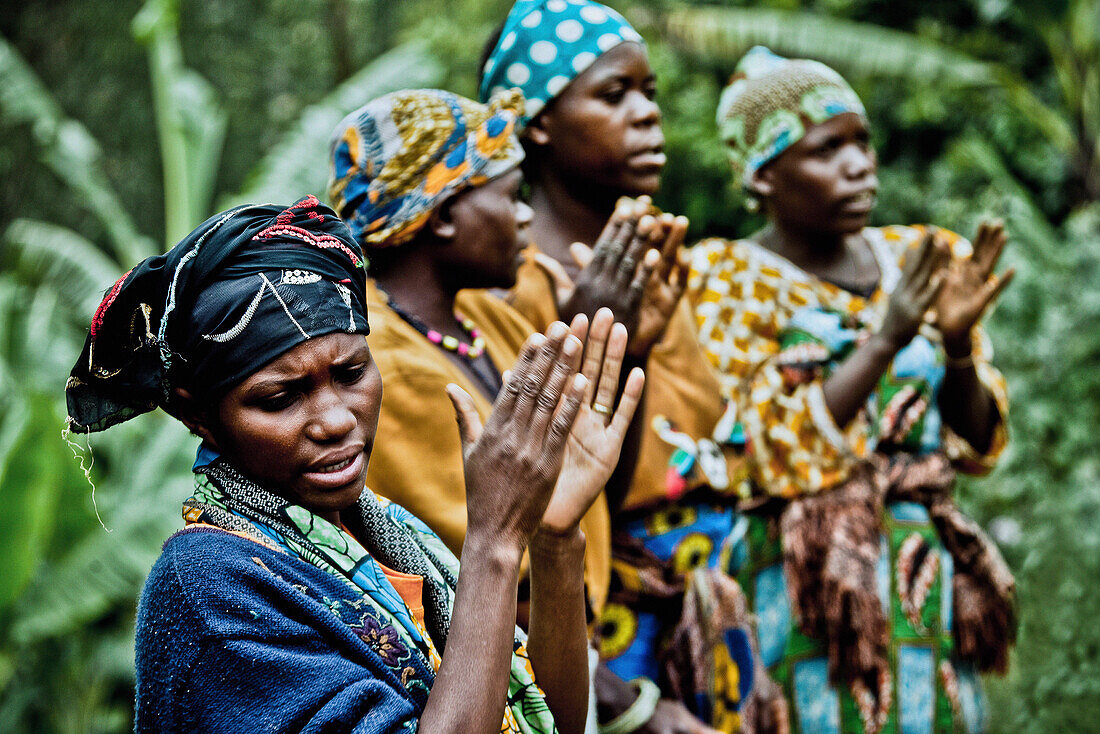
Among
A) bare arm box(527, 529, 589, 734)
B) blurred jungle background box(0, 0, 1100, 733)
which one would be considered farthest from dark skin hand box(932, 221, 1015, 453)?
blurred jungle background box(0, 0, 1100, 733)

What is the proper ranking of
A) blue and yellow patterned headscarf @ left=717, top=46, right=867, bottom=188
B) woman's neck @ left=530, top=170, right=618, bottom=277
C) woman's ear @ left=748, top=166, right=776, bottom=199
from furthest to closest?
woman's ear @ left=748, top=166, right=776, bottom=199
blue and yellow patterned headscarf @ left=717, top=46, right=867, bottom=188
woman's neck @ left=530, top=170, right=618, bottom=277

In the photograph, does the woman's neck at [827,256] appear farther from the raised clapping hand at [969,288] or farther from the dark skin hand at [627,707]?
the dark skin hand at [627,707]

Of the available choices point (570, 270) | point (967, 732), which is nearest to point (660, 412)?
point (570, 270)

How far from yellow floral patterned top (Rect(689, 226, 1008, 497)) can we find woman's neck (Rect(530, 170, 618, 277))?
1.74ft

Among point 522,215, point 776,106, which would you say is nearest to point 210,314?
point 522,215

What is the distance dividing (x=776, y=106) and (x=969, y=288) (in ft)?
2.74

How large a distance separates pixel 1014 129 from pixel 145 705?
351 inches

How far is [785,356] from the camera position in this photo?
3246mm

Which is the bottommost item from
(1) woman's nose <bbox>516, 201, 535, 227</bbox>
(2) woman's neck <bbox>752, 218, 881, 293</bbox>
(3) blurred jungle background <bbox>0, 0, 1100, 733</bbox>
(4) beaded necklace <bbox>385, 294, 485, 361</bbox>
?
(3) blurred jungle background <bbox>0, 0, 1100, 733</bbox>

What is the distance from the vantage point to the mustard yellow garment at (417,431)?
2.07m

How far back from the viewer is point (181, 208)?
8.51 metres

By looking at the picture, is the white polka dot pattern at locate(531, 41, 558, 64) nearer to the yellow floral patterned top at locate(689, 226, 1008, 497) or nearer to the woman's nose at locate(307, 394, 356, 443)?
the yellow floral patterned top at locate(689, 226, 1008, 497)

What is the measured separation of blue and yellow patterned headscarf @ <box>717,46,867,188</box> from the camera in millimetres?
3328

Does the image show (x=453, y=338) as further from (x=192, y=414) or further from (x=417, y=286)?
(x=192, y=414)
